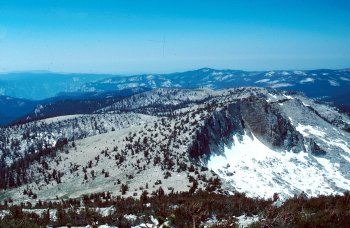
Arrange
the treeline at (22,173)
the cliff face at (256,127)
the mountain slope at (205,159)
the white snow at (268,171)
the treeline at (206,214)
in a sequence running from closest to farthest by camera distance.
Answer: the treeline at (206,214)
the mountain slope at (205,159)
the white snow at (268,171)
the treeline at (22,173)
the cliff face at (256,127)

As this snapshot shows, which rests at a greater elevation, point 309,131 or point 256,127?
point 256,127

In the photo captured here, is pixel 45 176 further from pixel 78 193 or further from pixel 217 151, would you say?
pixel 217 151

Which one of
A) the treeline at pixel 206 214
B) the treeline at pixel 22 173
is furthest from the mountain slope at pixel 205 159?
the treeline at pixel 206 214

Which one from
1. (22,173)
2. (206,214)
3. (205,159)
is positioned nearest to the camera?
(206,214)

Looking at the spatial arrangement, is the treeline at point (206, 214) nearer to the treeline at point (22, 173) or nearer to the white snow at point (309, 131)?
the treeline at point (22, 173)

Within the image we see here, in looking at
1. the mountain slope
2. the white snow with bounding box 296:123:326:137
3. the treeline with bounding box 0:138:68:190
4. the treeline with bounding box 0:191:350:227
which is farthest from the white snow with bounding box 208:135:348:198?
the treeline with bounding box 0:138:68:190

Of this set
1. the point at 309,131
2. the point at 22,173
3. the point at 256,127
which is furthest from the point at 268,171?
the point at 22,173

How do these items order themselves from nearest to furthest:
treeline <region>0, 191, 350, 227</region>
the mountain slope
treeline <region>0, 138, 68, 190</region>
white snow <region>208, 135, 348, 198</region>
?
treeline <region>0, 191, 350, 227</region>
the mountain slope
white snow <region>208, 135, 348, 198</region>
treeline <region>0, 138, 68, 190</region>

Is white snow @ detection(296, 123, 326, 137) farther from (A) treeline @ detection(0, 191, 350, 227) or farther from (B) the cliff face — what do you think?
(A) treeline @ detection(0, 191, 350, 227)

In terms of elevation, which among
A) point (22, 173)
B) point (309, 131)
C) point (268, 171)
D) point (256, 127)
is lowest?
point (22, 173)

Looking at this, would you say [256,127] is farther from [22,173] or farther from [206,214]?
[206,214]

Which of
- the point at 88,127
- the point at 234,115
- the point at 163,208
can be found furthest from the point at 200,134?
the point at 88,127
